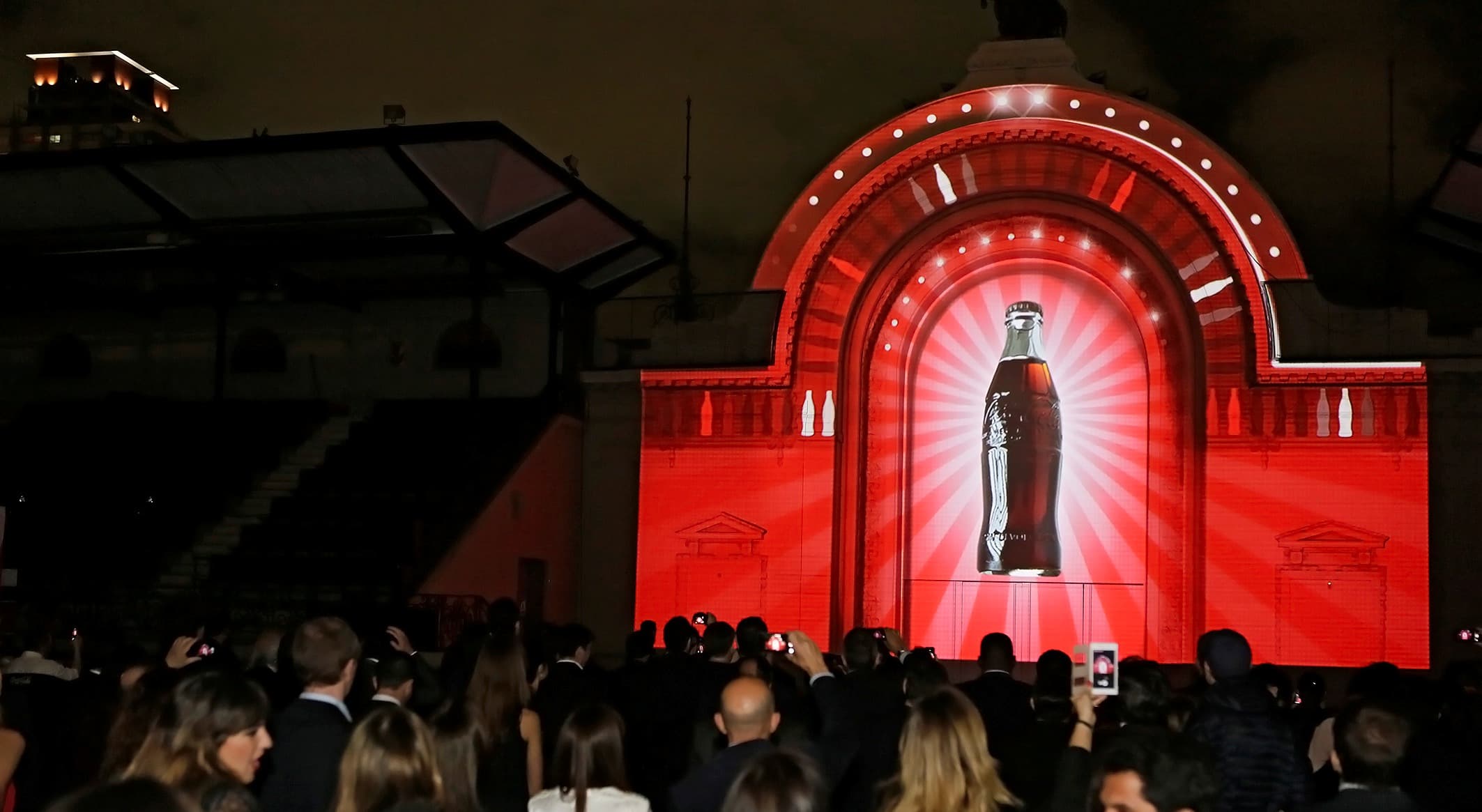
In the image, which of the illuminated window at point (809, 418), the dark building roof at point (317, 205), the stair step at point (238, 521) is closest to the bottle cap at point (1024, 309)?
the illuminated window at point (809, 418)

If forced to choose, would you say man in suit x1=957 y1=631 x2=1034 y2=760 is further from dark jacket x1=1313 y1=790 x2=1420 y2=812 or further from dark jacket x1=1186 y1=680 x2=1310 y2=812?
dark jacket x1=1313 y1=790 x2=1420 y2=812

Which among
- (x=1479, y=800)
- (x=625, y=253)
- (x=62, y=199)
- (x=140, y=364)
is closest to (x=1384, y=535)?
(x=625, y=253)

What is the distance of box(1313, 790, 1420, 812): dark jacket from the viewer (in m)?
5.53

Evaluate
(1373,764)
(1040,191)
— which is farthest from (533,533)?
(1373,764)

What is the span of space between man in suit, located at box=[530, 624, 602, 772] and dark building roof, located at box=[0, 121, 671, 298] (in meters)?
10.8

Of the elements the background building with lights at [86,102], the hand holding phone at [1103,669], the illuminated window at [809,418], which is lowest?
the hand holding phone at [1103,669]

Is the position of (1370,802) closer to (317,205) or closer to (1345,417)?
(1345,417)

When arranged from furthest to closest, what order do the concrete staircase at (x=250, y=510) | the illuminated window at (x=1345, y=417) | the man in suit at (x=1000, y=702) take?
1. the concrete staircase at (x=250, y=510)
2. the illuminated window at (x=1345, y=417)
3. the man in suit at (x=1000, y=702)

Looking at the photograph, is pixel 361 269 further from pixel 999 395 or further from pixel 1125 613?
pixel 1125 613

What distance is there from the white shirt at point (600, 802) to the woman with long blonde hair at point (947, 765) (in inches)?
37.6

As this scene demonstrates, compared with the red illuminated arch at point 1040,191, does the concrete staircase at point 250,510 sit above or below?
below

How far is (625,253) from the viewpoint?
2562 centimetres

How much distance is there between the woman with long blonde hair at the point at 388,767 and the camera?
17.0 feet

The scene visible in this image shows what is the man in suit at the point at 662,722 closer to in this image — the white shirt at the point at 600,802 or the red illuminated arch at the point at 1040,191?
the white shirt at the point at 600,802
